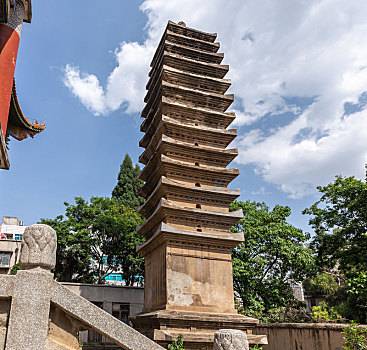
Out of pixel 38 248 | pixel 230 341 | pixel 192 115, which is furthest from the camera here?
pixel 192 115

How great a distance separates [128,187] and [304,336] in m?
27.1

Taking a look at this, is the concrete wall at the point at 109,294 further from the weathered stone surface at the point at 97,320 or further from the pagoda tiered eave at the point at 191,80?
the weathered stone surface at the point at 97,320

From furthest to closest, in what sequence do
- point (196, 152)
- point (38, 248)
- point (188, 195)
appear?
1. point (196, 152)
2. point (188, 195)
3. point (38, 248)

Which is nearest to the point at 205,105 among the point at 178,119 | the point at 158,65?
the point at 178,119

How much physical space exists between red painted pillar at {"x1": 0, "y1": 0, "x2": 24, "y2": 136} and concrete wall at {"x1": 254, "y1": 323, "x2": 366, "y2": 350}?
11411mm

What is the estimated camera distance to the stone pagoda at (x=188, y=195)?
547 inches

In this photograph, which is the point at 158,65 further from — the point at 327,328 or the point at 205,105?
the point at 327,328

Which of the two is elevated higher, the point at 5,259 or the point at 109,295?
the point at 5,259

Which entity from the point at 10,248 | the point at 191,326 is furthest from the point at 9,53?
the point at 10,248

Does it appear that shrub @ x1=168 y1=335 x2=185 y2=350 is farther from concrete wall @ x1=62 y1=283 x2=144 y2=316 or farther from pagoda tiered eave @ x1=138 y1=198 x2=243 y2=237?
concrete wall @ x1=62 y1=283 x2=144 y2=316

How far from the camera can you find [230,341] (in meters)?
4.34

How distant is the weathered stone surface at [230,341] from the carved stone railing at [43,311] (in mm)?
819

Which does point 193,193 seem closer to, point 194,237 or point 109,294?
point 194,237

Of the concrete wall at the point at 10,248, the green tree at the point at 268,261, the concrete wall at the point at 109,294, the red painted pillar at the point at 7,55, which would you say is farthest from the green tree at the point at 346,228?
the concrete wall at the point at 10,248
